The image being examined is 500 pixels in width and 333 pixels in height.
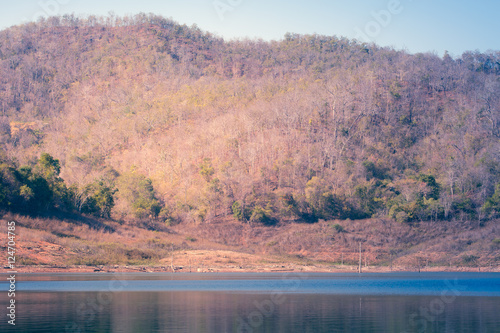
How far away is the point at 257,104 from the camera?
427 feet

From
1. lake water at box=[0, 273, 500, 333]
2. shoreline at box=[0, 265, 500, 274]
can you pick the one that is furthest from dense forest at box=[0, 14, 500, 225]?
lake water at box=[0, 273, 500, 333]

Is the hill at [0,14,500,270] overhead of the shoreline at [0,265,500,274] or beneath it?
overhead

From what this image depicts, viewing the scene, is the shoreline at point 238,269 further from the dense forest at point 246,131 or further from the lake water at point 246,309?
the dense forest at point 246,131

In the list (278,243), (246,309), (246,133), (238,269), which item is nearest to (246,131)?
(246,133)

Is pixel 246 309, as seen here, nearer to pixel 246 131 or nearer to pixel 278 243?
pixel 278 243

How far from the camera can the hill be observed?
100 metres

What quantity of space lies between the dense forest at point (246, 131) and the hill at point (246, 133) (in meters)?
0.40

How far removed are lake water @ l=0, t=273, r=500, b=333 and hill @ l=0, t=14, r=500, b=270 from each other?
32.9 metres

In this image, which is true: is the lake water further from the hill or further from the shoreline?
the hill

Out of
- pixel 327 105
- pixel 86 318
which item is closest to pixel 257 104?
pixel 327 105

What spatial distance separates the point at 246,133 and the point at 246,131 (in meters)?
0.50

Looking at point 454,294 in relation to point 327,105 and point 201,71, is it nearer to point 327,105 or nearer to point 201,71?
point 327,105

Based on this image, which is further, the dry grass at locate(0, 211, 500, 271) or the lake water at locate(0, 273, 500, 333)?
the dry grass at locate(0, 211, 500, 271)

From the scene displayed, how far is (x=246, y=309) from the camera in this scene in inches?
1502
